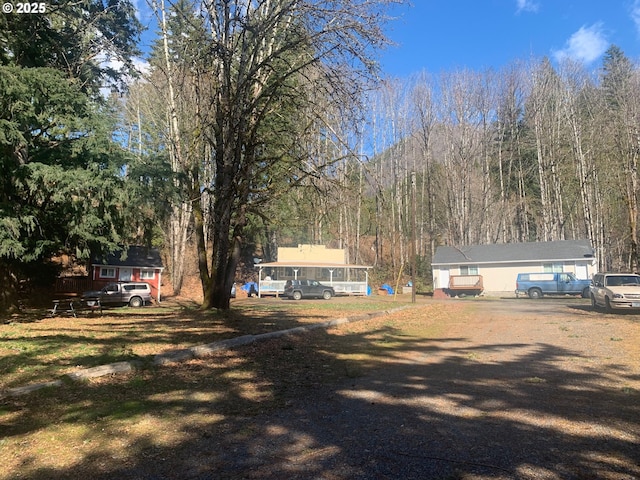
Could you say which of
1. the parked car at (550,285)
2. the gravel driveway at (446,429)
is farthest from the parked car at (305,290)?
the gravel driveway at (446,429)

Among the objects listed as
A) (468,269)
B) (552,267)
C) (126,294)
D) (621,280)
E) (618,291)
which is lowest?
(126,294)

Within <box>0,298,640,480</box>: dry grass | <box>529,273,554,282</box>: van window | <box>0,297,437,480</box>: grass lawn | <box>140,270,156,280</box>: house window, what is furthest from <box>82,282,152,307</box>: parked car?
<box>529,273,554,282</box>: van window

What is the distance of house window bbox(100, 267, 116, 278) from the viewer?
31.6 m

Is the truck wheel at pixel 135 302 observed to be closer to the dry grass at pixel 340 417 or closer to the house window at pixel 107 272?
the house window at pixel 107 272

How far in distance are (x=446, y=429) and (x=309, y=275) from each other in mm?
36413

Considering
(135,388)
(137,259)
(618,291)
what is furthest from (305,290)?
(135,388)

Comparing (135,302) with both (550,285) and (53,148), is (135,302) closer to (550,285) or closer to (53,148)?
(53,148)

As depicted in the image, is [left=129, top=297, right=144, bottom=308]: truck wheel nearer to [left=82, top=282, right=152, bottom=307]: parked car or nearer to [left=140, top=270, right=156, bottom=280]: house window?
[left=82, top=282, right=152, bottom=307]: parked car

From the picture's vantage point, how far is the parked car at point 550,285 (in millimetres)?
35656

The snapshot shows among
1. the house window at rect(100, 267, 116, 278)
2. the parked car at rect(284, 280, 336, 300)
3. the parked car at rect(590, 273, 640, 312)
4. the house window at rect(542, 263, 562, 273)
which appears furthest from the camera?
the house window at rect(542, 263, 562, 273)

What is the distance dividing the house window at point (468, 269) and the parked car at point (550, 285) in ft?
18.7

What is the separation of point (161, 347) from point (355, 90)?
26.7 ft

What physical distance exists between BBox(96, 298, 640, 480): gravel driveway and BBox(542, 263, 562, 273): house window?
34259mm

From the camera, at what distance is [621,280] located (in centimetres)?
1938
